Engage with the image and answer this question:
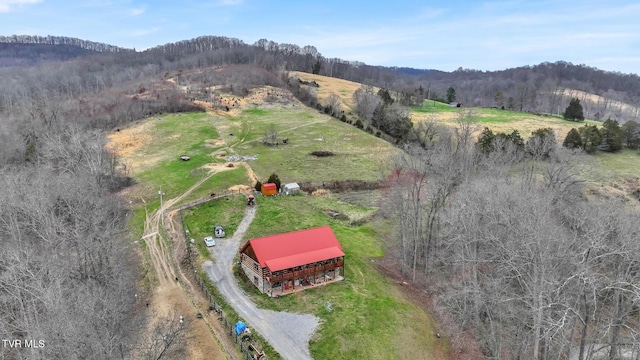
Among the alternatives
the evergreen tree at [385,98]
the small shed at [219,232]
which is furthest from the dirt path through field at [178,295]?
the evergreen tree at [385,98]

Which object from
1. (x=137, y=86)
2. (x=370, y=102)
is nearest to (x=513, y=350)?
(x=370, y=102)

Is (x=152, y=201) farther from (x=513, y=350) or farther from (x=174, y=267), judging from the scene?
(x=513, y=350)

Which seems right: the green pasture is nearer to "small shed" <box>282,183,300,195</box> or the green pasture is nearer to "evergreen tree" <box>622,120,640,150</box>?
"small shed" <box>282,183,300,195</box>

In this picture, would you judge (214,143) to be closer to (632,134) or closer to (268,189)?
(268,189)

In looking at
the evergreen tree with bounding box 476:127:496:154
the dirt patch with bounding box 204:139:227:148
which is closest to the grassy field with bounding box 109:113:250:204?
the dirt patch with bounding box 204:139:227:148

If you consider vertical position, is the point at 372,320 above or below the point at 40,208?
below
